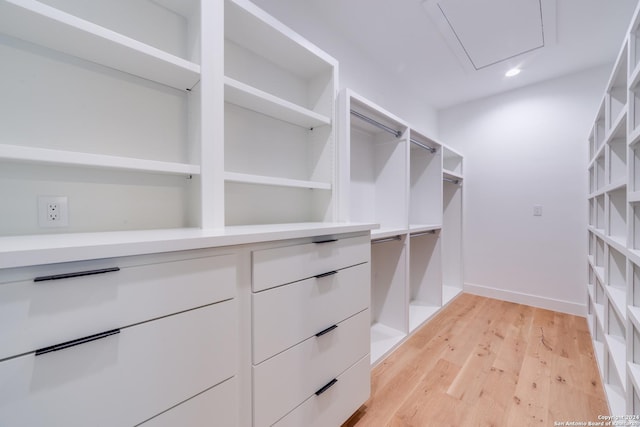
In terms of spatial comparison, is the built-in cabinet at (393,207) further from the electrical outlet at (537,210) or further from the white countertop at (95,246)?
the electrical outlet at (537,210)

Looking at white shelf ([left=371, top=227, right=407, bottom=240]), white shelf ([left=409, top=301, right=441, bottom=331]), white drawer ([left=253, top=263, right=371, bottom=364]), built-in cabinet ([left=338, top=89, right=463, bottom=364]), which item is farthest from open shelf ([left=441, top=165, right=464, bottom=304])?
white drawer ([left=253, top=263, right=371, bottom=364])

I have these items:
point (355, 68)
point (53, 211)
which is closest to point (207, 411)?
point (53, 211)

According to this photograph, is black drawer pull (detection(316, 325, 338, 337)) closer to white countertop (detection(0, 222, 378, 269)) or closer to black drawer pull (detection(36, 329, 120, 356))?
white countertop (detection(0, 222, 378, 269))

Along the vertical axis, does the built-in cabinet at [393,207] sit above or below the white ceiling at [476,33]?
below

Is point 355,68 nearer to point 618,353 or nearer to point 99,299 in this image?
point 99,299

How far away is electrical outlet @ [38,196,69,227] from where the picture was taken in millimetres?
840

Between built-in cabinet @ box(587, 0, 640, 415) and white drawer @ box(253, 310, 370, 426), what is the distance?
105 centimetres

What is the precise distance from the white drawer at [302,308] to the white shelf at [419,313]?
4.13ft

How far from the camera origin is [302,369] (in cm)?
101

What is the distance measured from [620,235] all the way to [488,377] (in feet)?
3.78

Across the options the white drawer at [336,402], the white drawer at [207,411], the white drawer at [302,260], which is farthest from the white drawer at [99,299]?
the white drawer at [336,402]

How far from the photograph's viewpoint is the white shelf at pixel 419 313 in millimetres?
2284

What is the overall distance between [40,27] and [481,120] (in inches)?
147

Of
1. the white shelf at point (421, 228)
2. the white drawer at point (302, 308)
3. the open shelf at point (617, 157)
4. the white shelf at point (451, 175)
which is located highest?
the white shelf at point (451, 175)
